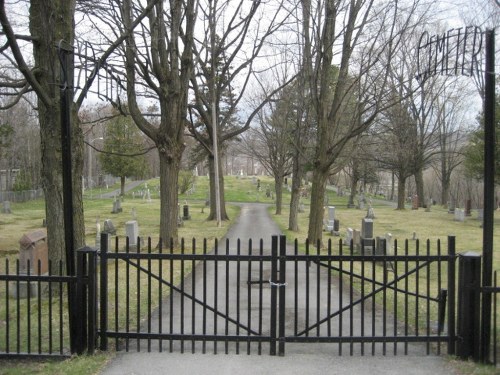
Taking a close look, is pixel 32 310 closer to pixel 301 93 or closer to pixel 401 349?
pixel 401 349

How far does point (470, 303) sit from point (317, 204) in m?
11.7

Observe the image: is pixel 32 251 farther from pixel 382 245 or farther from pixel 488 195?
pixel 488 195

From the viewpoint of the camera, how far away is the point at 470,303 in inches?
229

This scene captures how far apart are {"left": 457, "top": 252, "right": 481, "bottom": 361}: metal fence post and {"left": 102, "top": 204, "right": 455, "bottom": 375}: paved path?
0.35 metres

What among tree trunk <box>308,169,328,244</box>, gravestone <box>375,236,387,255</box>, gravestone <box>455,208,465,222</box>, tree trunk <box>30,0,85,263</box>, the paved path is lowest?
gravestone <box>455,208,465,222</box>

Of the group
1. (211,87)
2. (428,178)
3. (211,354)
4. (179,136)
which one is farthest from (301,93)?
(428,178)

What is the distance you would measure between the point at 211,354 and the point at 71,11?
20.2 feet

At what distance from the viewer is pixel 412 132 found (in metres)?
44.7

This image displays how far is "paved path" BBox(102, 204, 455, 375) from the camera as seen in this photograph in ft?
18.1

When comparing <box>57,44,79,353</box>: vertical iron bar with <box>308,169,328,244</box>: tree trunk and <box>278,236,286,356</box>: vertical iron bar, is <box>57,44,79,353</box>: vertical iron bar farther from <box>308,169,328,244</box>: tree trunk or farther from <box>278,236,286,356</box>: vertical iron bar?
<box>308,169,328,244</box>: tree trunk

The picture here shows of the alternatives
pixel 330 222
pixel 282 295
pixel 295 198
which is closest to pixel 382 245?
pixel 282 295

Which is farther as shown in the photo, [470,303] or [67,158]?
[67,158]

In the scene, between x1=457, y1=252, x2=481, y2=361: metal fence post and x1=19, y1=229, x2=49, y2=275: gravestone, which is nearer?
x1=457, y1=252, x2=481, y2=361: metal fence post

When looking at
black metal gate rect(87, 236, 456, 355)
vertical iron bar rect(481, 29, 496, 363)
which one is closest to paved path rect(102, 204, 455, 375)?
black metal gate rect(87, 236, 456, 355)
